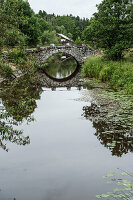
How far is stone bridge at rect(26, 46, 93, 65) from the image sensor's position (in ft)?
129

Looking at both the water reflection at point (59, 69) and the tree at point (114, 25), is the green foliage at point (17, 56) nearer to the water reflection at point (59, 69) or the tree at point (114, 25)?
the tree at point (114, 25)

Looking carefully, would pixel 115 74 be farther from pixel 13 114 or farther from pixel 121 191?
pixel 121 191

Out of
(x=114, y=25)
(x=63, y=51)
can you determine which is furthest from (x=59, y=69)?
(x=114, y=25)

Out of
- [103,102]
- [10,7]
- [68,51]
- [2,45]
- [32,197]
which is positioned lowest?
[32,197]

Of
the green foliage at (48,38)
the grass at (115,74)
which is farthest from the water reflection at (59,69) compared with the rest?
the grass at (115,74)

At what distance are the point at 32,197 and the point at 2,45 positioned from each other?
177 inches

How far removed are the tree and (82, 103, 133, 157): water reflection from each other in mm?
14889

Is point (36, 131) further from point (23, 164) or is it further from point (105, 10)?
point (105, 10)

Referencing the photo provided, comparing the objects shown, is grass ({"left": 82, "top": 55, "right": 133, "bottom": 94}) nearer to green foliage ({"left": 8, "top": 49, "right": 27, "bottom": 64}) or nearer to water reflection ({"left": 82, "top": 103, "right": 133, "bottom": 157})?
water reflection ({"left": 82, "top": 103, "right": 133, "bottom": 157})

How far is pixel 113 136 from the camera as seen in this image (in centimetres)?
1060

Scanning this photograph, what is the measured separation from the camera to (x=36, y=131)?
12.1 m

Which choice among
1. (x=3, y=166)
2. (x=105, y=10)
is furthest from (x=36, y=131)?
(x=105, y=10)

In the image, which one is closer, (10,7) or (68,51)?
(10,7)

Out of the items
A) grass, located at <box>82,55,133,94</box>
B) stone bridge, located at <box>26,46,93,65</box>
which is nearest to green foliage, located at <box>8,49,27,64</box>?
grass, located at <box>82,55,133,94</box>
